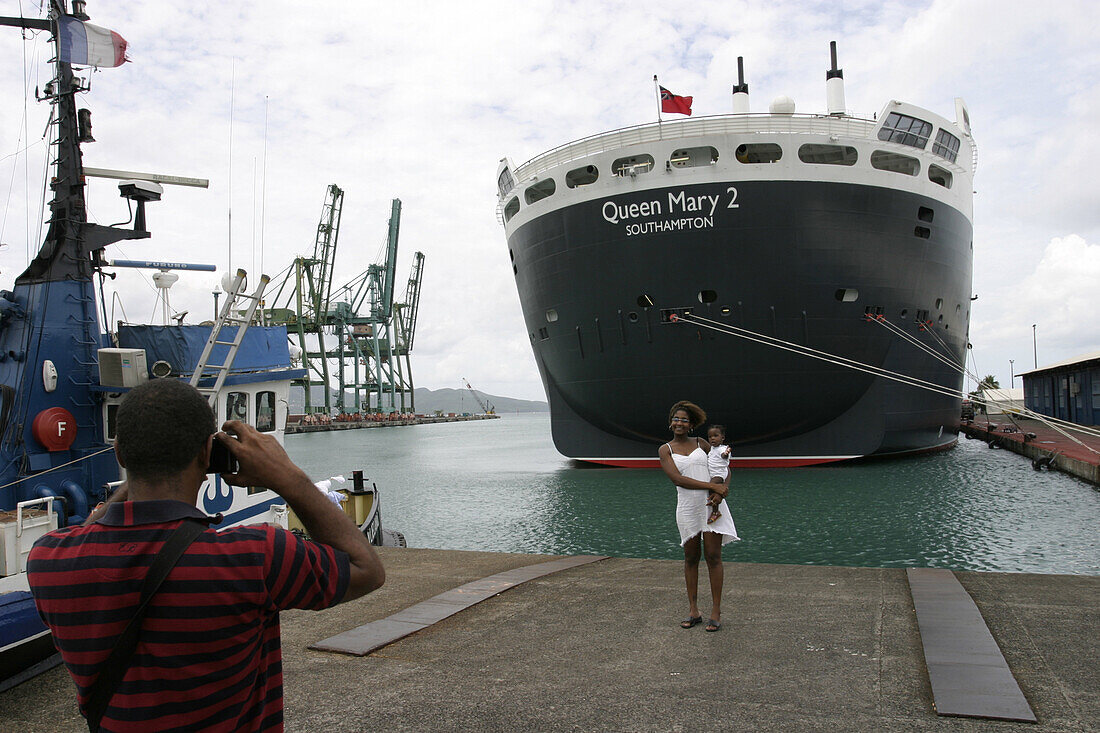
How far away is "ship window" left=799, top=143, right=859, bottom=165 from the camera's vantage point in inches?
841

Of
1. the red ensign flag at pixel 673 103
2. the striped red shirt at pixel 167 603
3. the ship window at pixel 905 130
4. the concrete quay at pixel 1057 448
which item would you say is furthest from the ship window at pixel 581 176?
the striped red shirt at pixel 167 603

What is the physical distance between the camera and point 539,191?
80.1 feet

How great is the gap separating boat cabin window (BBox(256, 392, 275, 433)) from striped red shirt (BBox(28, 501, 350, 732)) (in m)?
8.23

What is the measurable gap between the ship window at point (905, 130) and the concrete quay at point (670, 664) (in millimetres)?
17819

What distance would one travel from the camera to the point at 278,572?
192cm

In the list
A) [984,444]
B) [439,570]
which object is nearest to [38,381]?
[439,570]

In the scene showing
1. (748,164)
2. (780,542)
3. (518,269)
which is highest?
(748,164)

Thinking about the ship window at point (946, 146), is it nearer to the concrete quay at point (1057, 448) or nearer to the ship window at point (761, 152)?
the ship window at point (761, 152)

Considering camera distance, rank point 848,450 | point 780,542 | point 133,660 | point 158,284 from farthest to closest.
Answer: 1. point 848,450
2. point 780,542
3. point 158,284
4. point 133,660

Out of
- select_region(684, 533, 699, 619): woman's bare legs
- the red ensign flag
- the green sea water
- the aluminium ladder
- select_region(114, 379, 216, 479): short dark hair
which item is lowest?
the green sea water

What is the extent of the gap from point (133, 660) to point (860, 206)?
2212 centimetres

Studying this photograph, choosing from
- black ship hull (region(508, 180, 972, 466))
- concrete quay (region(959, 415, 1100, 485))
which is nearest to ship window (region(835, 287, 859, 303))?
black ship hull (region(508, 180, 972, 466))

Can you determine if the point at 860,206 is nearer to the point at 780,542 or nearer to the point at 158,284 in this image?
the point at 780,542

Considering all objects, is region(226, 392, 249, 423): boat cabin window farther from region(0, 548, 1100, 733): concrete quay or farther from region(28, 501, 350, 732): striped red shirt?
region(28, 501, 350, 732): striped red shirt
